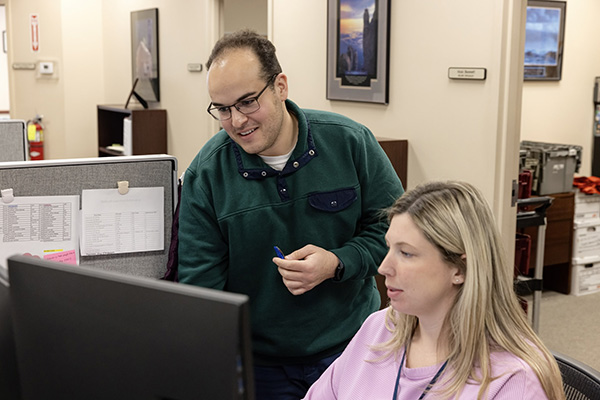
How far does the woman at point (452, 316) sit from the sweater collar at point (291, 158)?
357mm

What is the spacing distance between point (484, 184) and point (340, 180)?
156cm

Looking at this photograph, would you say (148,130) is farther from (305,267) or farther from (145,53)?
(305,267)

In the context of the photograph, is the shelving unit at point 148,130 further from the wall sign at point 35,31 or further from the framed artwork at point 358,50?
the framed artwork at point 358,50

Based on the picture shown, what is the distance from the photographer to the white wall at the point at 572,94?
5.13m

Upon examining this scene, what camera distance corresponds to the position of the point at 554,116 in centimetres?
523

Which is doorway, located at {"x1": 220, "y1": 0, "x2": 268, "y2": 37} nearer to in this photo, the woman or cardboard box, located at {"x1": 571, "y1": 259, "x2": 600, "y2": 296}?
cardboard box, located at {"x1": 571, "y1": 259, "x2": 600, "y2": 296}

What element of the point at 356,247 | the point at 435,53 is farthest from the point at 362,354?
the point at 435,53

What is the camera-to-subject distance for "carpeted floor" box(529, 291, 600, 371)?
149 inches

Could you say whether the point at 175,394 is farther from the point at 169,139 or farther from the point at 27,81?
the point at 27,81

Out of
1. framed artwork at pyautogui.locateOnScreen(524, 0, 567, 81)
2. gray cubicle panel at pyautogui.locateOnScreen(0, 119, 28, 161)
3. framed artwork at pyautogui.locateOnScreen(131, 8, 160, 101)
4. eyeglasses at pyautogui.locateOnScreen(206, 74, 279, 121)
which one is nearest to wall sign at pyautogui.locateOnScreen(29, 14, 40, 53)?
framed artwork at pyautogui.locateOnScreen(131, 8, 160, 101)

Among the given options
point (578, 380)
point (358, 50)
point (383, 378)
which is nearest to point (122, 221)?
point (383, 378)

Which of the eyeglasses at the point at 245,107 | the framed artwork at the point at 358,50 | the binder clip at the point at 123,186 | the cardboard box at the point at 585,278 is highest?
the framed artwork at the point at 358,50

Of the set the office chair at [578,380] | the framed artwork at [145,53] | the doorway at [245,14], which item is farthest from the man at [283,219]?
the doorway at [245,14]

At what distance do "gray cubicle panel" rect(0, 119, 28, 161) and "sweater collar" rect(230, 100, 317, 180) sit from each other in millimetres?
2373
